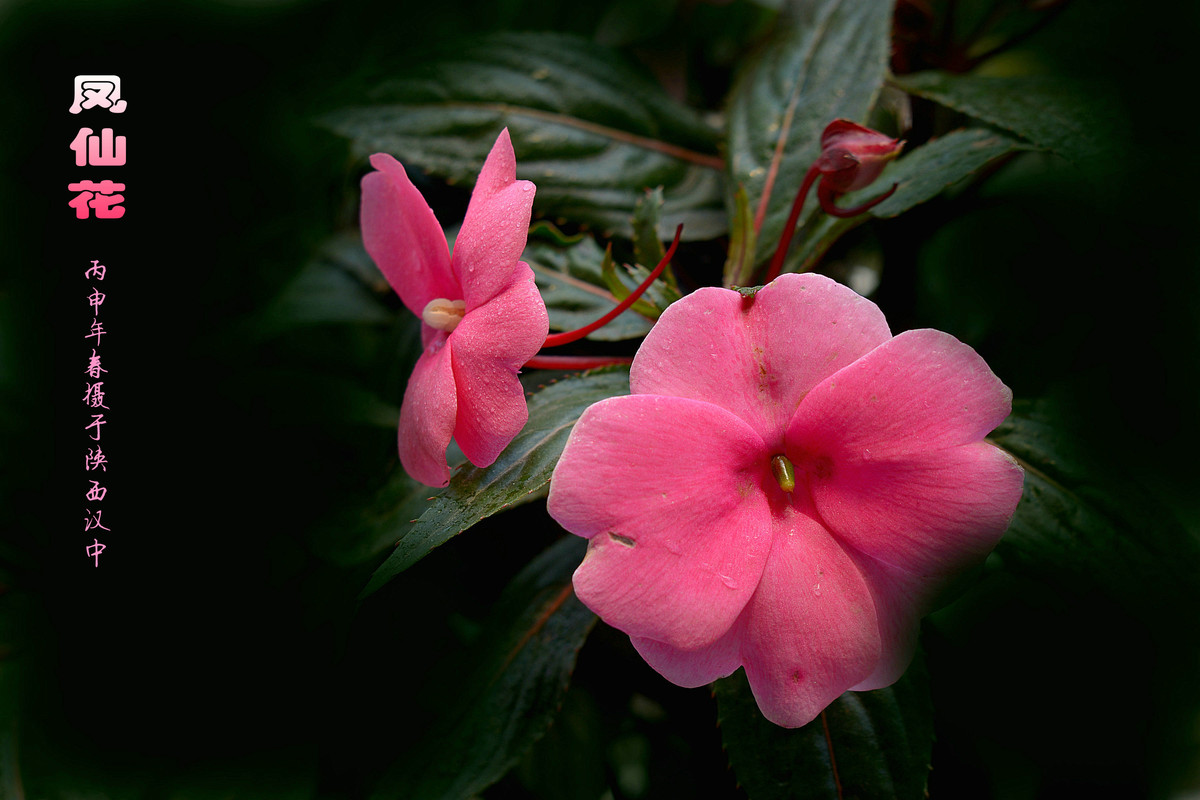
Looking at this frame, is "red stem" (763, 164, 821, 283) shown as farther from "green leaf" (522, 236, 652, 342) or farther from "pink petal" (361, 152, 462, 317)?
"pink petal" (361, 152, 462, 317)

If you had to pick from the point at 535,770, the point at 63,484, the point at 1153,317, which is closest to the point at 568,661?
the point at 535,770

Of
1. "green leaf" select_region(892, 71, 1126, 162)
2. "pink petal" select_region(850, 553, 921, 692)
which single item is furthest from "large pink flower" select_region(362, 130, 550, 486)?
"green leaf" select_region(892, 71, 1126, 162)

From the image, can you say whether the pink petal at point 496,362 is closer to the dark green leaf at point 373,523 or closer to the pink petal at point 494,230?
the pink petal at point 494,230

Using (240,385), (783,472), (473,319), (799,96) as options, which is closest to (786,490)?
(783,472)

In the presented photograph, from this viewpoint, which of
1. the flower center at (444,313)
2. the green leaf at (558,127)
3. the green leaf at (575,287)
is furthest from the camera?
the green leaf at (558,127)

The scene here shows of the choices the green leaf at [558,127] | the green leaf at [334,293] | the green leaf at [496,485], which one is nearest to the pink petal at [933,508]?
the green leaf at [496,485]

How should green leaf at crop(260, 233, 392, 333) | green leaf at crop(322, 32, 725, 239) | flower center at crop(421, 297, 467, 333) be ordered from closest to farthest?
flower center at crop(421, 297, 467, 333)
green leaf at crop(322, 32, 725, 239)
green leaf at crop(260, 233, 392, 333)
